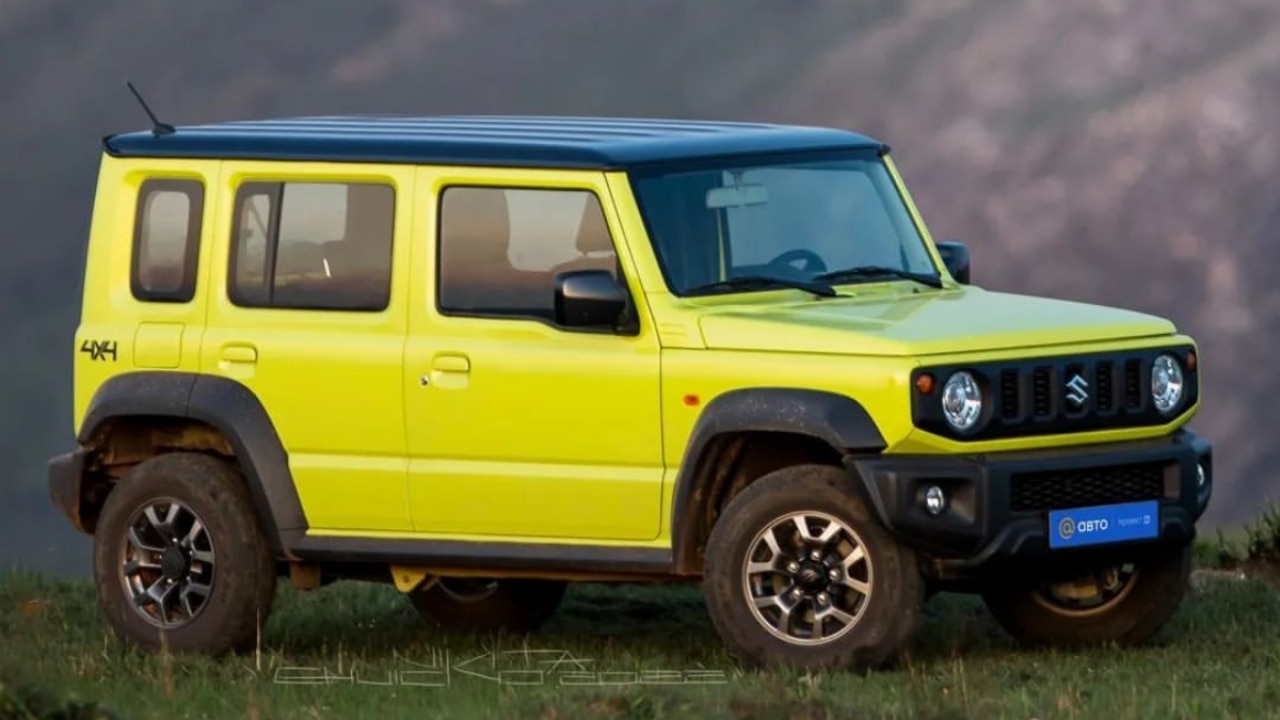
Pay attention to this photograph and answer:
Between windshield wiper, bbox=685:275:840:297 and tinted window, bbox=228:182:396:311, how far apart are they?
126cm

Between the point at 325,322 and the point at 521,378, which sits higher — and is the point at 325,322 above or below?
above

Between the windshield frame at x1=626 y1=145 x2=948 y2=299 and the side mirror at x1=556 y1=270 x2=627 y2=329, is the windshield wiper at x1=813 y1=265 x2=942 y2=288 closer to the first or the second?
the windshield frame at x1=626 y1=145 x2=948 y2=299

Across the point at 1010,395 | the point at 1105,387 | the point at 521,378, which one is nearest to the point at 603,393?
the point at 521,378

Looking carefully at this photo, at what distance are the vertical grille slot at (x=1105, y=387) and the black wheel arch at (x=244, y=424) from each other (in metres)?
3.08

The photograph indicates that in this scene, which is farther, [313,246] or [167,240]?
[167,240]

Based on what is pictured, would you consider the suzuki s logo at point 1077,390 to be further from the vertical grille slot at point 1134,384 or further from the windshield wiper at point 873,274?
the windshield wiper at point 873,274

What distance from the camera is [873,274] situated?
12.5m

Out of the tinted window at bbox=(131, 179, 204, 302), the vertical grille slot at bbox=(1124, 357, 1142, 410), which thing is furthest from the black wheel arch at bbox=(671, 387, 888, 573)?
the tinted window at bbox=(131, 179, 204, 302)

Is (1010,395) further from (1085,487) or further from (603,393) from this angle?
Answer: (603,393)

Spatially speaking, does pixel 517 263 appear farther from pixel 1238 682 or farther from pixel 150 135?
pixel 1238 682

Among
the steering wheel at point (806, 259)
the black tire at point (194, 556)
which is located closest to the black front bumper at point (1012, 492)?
the steering wheel at point (806, 259)

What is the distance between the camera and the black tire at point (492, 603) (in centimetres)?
1366

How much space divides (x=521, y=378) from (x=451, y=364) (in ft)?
1.05

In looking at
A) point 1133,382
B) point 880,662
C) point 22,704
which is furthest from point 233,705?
point 1133,382
